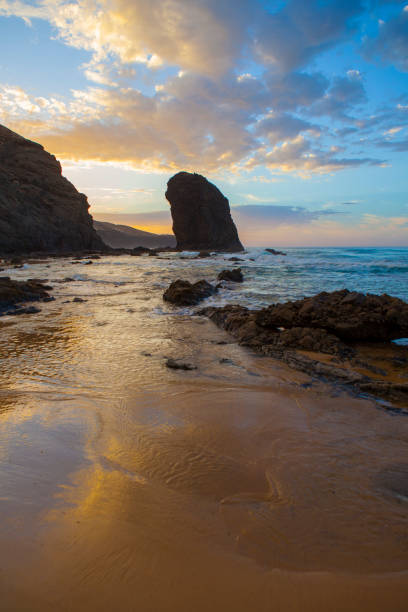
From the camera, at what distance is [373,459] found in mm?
2328

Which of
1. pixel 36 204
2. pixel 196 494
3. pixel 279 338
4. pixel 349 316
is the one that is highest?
pixel 36 204

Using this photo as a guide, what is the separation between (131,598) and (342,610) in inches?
35.7

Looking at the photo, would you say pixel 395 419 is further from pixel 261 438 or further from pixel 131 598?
pixel 131 598

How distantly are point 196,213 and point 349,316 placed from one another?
6341 cm

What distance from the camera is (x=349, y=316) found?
17.8 feet

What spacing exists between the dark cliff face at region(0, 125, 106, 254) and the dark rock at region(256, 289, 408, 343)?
37.4 metres

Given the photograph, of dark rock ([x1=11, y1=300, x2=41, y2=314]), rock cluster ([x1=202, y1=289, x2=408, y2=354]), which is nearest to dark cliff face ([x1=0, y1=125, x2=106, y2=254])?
dark rock ([x1=11, y1=300, x2=41, y2=314])

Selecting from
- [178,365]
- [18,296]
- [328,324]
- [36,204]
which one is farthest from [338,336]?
[36,204]

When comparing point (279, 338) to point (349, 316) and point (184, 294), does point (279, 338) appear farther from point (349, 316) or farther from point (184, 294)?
point (184, 294)

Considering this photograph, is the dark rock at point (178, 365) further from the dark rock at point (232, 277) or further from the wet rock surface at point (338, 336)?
the dark rock at point (232, 277)

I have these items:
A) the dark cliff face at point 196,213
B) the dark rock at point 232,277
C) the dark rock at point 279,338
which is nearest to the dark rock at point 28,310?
the dark rock at point 279,338

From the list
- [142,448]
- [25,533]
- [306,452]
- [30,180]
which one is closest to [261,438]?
[306,452]

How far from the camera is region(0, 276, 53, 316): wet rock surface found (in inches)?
315

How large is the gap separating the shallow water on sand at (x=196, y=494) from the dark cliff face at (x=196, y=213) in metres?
62.9
